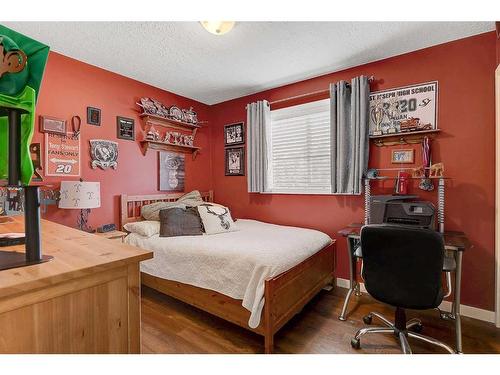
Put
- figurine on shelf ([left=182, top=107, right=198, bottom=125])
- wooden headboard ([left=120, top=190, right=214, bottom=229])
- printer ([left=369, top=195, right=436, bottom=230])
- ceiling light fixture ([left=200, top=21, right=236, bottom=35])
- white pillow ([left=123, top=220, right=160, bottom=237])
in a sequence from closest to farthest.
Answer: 1. ceiling light fixture ([left=200, top=21, right=236, bottom=35])
2. printer ([left=369, top=195, right=436, bottom=230])
3. white pillow ([left=123, top=220, right=160, bottom=237])
4. wooden headboard ([left=120, top=190, right=214, bottom=229])
5. figurine on shelf ([left=182, top=107, right=198, bottom=125])

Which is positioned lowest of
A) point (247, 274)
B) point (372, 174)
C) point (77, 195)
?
point (247, 274)

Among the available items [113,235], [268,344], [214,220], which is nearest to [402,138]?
[214,220]

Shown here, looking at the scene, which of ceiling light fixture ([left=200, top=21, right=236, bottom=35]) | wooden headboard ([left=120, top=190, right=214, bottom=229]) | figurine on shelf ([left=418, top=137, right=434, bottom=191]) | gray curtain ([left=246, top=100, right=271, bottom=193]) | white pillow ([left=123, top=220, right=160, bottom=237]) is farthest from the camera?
gray curtain ([left=246, top=100, right=271, bottom=193])

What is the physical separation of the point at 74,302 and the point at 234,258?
1.23 m

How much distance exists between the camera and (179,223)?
8.62ft

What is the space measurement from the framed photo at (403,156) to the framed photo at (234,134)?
1.96m

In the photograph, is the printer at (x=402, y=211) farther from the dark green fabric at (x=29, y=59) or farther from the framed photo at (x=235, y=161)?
the dark green fabric at (x=29, y=59)

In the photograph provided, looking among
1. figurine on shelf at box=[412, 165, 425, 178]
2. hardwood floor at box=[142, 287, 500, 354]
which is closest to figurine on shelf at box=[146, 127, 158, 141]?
hardwood floor at box=[142, 287, 500, 354]

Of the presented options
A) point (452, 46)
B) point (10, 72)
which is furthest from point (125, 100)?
point (452, 46)

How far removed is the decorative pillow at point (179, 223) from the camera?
8.39 ft

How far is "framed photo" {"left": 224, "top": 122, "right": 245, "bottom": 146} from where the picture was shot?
3.66 metres

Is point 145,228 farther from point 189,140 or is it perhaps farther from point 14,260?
point 14,260

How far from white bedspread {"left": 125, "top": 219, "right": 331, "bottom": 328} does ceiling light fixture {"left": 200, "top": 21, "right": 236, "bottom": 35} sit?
1751mm

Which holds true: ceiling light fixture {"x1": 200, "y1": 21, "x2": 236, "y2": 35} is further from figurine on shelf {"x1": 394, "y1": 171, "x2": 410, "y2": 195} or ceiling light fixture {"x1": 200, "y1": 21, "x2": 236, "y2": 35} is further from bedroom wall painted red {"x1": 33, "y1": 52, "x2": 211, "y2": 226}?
figurine on shelf {"x1": 394, "y1": 171, "x2": 410, "y2": 195}
